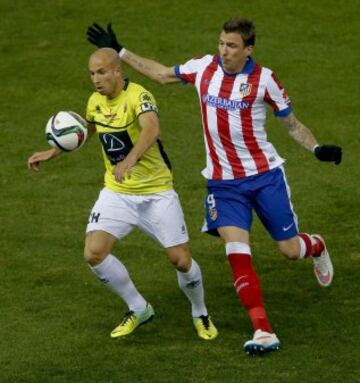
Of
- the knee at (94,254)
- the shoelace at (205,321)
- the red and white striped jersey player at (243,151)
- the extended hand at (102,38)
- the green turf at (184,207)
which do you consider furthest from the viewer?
the extended hand at (102,38)

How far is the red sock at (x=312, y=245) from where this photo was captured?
45.1 ft

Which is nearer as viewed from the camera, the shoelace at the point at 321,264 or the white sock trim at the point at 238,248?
the white sock trim at the point at 238,248

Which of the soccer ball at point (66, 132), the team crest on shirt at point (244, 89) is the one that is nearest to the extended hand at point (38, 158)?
the soccer ball at point (66, 132)

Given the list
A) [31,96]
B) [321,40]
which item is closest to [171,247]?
[31,96]

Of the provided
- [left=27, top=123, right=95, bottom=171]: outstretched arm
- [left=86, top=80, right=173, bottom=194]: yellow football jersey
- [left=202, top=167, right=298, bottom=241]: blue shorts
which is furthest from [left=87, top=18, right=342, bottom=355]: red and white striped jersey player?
[left=27, top=123, right=95, bottom=171]: outstretched arm

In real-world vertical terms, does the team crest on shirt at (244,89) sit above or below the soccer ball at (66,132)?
above

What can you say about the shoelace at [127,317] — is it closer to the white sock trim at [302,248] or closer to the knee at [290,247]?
the knee at [290,247]

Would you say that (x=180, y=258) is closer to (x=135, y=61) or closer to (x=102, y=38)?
(x=135, y=61)

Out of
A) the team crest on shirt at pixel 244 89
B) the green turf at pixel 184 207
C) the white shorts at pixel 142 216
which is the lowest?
the green turf at pixel 184 207

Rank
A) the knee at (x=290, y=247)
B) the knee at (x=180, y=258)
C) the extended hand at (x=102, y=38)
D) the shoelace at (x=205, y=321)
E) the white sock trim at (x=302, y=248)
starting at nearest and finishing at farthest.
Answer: the knee at (x=180, y=258), the shoelace at (x=205, y=321), the knee at (x=290, y=247), the white sock trim at (x=302, y=248), the extended hand at (x=102, y=38)

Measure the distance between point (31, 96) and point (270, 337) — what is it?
35.0 feet

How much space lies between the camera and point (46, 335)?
43.2 feet

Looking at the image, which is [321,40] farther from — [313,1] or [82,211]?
[82,211]

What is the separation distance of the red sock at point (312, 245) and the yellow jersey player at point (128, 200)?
124cm
